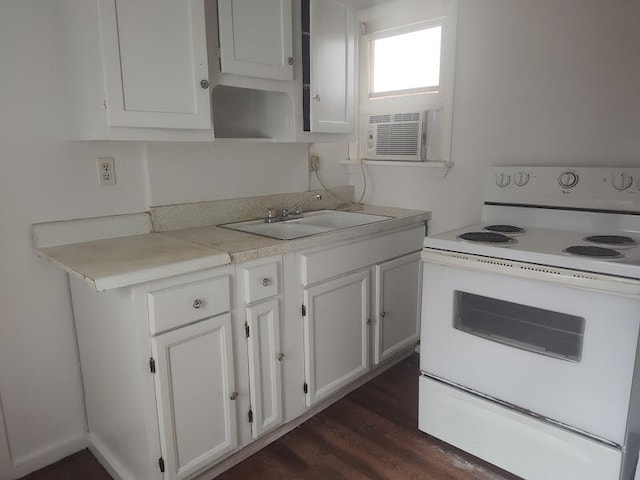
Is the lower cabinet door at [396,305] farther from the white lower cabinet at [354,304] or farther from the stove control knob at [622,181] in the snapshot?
the stove control knob at [622,181]

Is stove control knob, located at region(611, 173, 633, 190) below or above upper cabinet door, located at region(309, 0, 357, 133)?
below

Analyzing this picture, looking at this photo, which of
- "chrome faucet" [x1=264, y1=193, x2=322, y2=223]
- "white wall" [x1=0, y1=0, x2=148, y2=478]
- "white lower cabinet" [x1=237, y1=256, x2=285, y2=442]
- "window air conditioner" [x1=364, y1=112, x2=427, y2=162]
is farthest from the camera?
"window air conditioner" [x1=364, y1=112, x2=427, y2=162]

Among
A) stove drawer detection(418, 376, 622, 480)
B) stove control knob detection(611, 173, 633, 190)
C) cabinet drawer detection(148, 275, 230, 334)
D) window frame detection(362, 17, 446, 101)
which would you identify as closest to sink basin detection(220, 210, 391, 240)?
cabinet drawer detection(148, 275, 230, 334)

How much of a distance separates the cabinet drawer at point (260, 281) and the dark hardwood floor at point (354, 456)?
0.69 meters

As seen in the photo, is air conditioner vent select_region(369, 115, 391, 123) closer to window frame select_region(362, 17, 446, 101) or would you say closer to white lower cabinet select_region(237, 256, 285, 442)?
window frame select_region(362, 17, 446, 101)

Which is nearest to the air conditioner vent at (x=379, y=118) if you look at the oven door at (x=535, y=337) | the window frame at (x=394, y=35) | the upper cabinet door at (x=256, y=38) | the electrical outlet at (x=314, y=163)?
the window frame at (x=394, y=35)

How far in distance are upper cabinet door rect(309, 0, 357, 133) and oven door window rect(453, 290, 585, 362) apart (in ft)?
3.58

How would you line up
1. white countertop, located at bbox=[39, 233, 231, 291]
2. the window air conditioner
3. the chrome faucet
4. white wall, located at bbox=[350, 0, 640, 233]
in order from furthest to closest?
1. the window air conditioner
2. the chrome faucet
3. white wall, located at bbox=[350, 0, 640, 233]
4. white countertop, located at bbox=[39, 233, 231, 291]

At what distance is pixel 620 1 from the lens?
5.89 ft

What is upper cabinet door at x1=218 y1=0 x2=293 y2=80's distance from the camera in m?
1.76

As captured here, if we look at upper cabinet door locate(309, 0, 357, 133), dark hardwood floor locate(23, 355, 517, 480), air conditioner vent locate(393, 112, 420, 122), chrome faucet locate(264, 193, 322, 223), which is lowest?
dark hardwood floor locate(23, 355, 517, 480)

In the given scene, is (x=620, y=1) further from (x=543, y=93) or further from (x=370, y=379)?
(x=370, y=379)

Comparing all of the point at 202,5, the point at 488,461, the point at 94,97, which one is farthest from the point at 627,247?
the point at 94,97

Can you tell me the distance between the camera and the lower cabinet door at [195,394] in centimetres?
148
